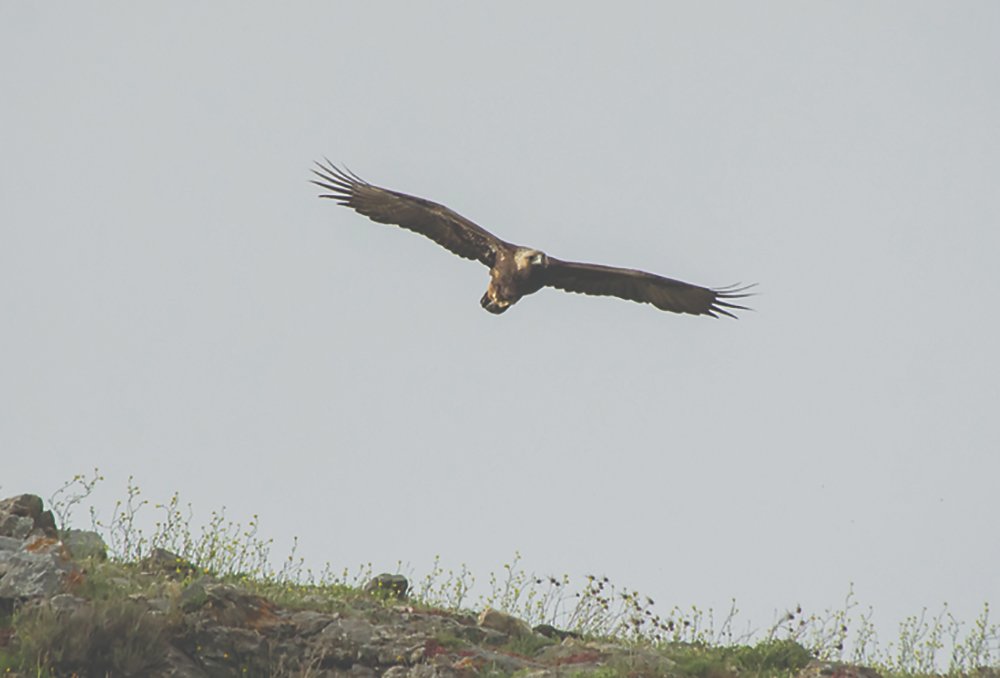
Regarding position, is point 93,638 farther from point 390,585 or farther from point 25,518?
point 390,585

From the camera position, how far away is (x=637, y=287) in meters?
13.6

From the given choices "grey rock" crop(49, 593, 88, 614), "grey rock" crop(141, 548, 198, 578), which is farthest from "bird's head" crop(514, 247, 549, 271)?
"grey rock" crop(49, 593, 88, 614)

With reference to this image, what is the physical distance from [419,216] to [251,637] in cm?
497

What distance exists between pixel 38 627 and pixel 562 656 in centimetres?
363

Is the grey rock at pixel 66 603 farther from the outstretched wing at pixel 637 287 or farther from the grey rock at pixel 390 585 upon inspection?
the outstretched wing at pixel 637 287

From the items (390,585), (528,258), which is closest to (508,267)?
(528,258)

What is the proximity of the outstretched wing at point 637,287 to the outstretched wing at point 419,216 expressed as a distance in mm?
767

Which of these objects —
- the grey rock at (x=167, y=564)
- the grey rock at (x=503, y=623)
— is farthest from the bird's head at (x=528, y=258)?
the grey rock at (x=167, y=564)

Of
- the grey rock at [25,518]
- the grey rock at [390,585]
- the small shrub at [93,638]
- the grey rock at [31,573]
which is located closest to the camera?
the small shrub at [93,638]

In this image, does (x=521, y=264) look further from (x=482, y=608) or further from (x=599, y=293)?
(x=482, y=608)

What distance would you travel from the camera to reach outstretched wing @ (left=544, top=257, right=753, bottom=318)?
510 inches

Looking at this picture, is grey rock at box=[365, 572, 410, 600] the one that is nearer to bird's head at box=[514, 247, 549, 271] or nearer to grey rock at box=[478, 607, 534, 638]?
grey rock at box=[478, 607, 534, 638]

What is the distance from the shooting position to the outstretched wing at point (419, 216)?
1244 cm

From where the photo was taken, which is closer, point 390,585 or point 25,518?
point 25,518
